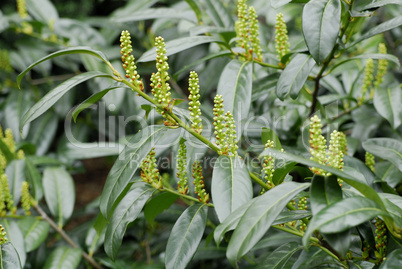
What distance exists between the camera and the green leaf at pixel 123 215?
98cm

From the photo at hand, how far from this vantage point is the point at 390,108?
1.37 m

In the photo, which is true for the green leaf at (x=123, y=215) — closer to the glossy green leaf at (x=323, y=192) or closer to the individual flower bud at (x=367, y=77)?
the glossy green leaf at (x=323, y=192)

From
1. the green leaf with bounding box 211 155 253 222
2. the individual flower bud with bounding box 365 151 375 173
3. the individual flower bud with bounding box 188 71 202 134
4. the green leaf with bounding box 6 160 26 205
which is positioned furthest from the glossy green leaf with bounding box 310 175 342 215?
the green leaf with bounding box 6 160 26 205

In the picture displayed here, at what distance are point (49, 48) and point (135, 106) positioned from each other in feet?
1.87

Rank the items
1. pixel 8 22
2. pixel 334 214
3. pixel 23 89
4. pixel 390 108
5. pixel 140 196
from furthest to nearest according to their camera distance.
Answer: pixel 23 89
pixel 8 22
pixel 390 108
pixel 140 196
pixel 334 214

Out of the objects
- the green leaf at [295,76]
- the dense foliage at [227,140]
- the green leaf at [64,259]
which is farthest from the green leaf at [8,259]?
the green leaf at [295,76]

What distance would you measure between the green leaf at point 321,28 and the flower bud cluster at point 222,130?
263mm

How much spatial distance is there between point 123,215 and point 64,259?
538 millimetres

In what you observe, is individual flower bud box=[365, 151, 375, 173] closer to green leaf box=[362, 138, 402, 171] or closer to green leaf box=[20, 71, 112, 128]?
green leaf box=[362, 138, 402, 171]

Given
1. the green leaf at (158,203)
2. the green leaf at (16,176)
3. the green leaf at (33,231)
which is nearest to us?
the green leaf at (158,203)

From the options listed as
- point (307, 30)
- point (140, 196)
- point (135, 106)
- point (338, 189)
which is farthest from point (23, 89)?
point (338, 189)

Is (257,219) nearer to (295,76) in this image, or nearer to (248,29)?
(295,76)

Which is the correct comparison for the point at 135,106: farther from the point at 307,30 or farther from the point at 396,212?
the point at 396,212

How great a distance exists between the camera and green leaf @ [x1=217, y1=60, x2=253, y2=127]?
3.50 feet
